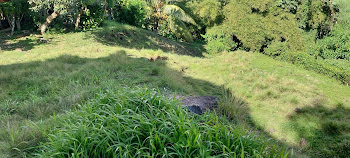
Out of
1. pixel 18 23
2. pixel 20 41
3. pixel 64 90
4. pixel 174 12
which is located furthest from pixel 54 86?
pixel 174 12

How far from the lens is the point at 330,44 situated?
20.1m

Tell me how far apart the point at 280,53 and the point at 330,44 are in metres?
3.87

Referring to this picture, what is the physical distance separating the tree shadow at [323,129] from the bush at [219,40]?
576 inches

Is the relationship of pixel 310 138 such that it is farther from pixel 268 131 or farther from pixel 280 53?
pixel 280 53

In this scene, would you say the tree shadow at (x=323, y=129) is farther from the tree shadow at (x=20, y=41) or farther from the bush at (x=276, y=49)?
the bush at (x=276, y=49)

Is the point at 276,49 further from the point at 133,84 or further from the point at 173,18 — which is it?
the point at 133,84

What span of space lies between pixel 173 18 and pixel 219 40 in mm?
4954

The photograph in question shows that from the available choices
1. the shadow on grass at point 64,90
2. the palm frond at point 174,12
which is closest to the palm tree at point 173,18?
the palm frond at point 174,12

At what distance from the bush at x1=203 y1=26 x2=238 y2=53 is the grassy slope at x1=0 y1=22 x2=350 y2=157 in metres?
10.4

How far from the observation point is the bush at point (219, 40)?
22.6m

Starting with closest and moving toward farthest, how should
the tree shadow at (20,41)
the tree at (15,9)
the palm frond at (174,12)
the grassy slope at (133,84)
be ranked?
the grassy slope at (133,84) < the tree shadow at (20,41) < the tree at (15,9) < the palm frond at (174,12)

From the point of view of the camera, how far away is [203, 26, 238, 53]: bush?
891 inches

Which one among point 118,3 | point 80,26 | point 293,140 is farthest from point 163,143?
point 118,3

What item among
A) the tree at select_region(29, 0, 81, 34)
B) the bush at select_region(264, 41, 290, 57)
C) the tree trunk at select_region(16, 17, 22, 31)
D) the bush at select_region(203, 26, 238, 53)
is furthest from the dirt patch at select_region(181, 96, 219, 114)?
the bush at select_region(264, 41, 290, 57)
